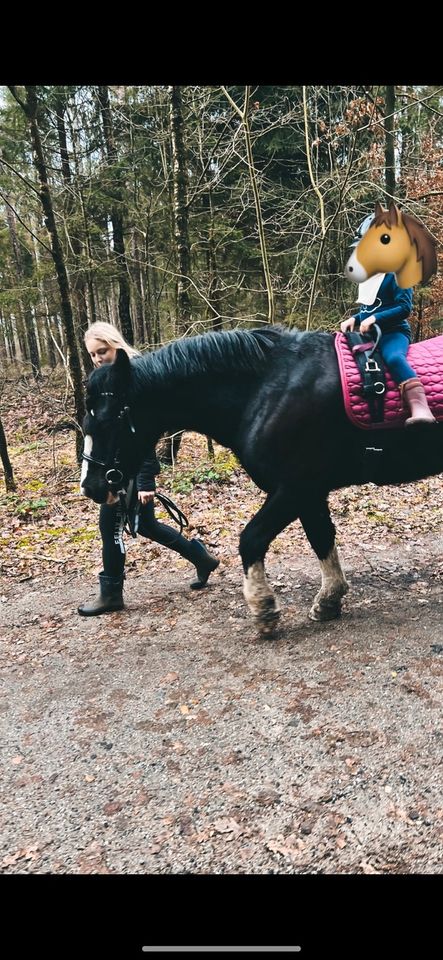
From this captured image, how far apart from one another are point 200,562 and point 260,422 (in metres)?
1.65

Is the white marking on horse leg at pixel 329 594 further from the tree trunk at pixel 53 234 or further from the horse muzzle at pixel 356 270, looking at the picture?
the tree trunk at pixel 53 234

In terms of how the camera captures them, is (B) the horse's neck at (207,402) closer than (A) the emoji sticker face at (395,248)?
No

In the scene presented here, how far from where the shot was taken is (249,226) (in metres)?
11.1

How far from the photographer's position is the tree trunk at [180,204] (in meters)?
7.89

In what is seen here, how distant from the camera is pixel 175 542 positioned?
173 inches

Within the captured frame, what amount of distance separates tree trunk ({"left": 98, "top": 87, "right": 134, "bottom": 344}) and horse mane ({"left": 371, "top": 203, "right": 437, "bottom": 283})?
868 cm

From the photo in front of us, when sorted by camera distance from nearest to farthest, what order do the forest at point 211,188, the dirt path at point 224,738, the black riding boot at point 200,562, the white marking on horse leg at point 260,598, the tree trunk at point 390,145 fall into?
the dirt path at point 224,738, the white marking on horse leg at point 260,598, the black riding boot at point 200,562, the tree trunk at point 390,145, the forest at point 211,188

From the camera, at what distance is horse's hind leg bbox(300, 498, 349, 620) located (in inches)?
146

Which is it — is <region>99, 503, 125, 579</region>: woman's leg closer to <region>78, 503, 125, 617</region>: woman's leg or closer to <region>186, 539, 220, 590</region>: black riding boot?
<region>78, 503, 125, 617</region>: woman's leg

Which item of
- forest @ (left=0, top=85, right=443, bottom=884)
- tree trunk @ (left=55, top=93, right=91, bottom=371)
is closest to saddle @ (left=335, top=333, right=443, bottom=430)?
forest @ (left=0, top=85, right=443, bottom=884)

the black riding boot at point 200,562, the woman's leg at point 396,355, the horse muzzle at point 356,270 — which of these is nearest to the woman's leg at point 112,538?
the black riding boot at point 200,562

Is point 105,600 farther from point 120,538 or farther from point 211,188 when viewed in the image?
point 211,188

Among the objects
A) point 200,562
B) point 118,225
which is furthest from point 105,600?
point 118,225

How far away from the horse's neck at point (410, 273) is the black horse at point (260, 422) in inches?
21.8
